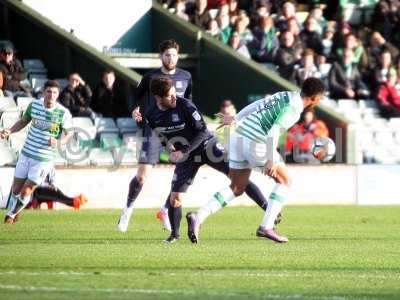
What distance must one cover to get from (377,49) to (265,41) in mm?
2713

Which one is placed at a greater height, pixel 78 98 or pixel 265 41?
pixel 265 41

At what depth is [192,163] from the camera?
14.9 m

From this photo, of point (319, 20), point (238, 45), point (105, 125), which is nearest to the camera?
point (105, 125)

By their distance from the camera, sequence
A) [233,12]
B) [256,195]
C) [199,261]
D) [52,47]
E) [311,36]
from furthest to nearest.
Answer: [311,36], [233,12], [52,47], [256,195], [199,261]

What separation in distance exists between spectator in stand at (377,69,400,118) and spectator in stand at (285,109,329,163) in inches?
100

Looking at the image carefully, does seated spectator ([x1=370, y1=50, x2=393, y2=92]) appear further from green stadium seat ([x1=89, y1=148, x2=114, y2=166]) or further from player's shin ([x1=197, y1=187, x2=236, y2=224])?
player's shin ([x1=197, y1=187, x2=236, y2=224])

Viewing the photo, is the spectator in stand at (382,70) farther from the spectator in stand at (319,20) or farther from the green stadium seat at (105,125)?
the green stadium seat at (105,125)

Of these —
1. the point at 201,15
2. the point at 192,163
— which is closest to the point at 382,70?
the point at 201,15

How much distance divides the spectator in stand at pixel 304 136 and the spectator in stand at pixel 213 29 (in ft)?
9.72

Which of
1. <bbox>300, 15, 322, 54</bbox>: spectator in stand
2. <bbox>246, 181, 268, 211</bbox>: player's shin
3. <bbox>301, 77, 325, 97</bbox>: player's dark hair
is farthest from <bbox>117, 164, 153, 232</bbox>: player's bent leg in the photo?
<bbox>300, 15, 322, 54</bbox>: spectator in stand

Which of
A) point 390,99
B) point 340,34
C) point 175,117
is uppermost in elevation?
point 340,34

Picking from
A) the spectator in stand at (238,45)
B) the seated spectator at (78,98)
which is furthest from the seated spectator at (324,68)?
the seated spectator at (78,98)

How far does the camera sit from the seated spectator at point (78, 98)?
23.2 metres

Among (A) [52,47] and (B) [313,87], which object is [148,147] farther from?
(A) [52,47]
